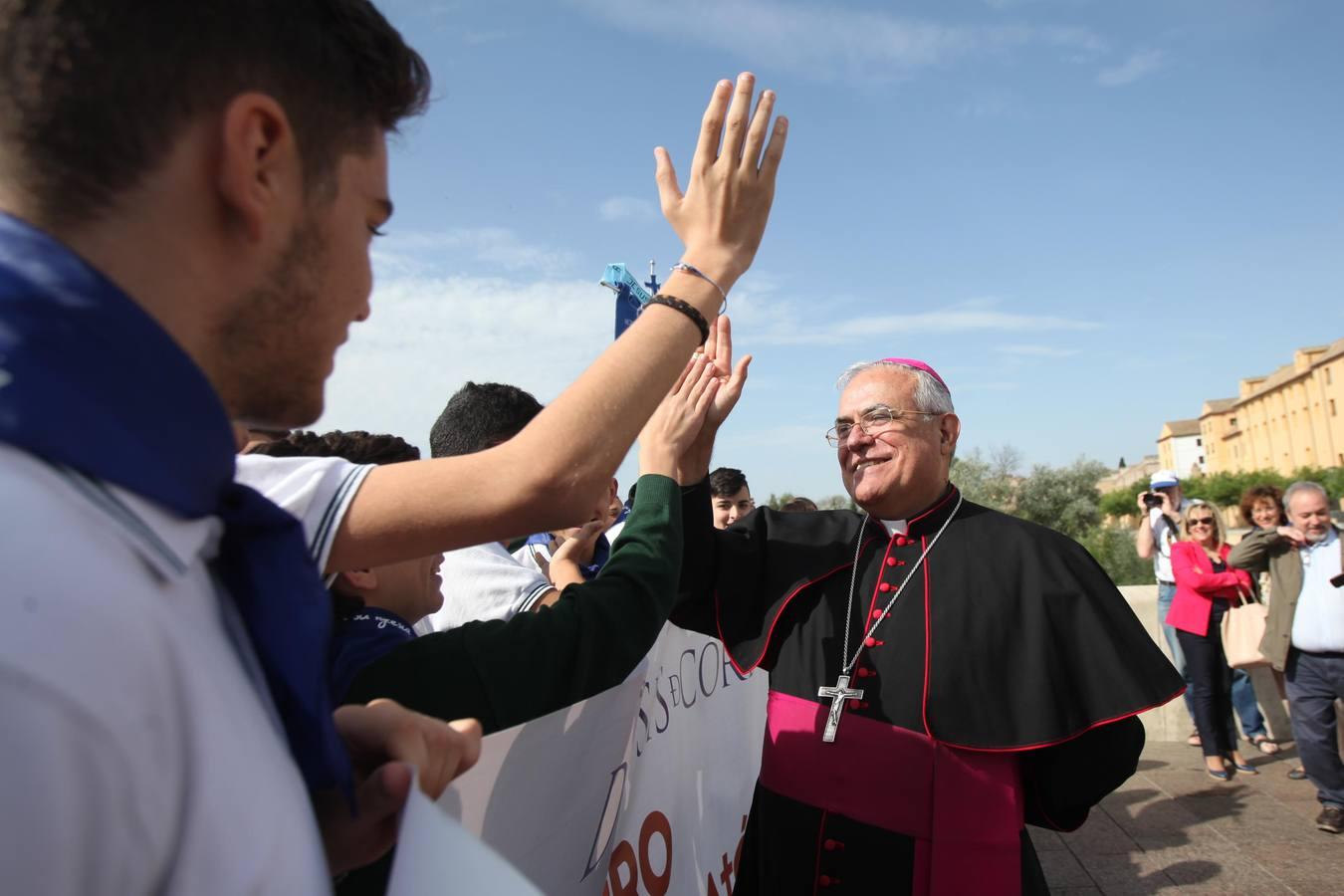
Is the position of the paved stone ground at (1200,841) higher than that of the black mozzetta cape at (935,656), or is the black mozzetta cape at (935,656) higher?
the black mozzetta cape at (935,656)

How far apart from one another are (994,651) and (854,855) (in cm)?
72

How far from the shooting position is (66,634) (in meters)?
0.51

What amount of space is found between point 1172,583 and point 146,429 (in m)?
9.51

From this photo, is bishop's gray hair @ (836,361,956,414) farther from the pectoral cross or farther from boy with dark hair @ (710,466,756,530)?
boy with dark hair @ (710,466,756,530)

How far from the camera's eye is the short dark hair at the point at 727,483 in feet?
21.5

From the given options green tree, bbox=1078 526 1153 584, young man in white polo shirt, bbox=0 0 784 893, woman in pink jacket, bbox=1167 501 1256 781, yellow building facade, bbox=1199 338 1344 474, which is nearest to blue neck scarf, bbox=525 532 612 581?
young man in white polo shirt, bbox=0 0 784 893

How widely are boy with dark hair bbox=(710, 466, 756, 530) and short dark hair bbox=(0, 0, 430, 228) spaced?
565 cm

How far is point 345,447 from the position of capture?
86.3 inches

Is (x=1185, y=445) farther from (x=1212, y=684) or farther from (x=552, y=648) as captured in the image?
(x=552, y=648)

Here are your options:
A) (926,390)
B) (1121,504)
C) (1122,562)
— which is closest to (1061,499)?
(1122,562)

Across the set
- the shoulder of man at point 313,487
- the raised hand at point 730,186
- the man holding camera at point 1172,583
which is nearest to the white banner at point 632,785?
the shoulder of man at point 313,487

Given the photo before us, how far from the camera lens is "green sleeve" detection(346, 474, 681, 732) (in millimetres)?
1479

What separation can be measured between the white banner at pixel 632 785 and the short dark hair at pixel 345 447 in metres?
0.74

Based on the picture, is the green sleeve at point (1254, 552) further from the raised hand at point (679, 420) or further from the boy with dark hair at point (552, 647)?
the boy with dark hair at point (552, 647)
